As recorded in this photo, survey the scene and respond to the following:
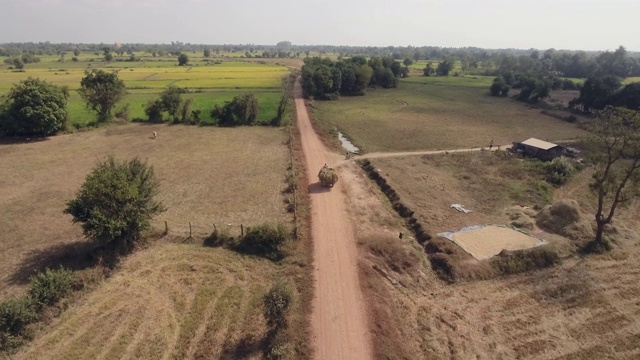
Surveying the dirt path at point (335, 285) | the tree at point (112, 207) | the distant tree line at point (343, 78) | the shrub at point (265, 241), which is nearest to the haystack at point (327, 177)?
the dirt path at point (335, 285)

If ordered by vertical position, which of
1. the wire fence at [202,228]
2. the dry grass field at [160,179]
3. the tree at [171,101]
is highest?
the tree at [171,101]

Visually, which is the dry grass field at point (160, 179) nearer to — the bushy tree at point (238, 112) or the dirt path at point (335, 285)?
the bushy tree at point (238, 112)

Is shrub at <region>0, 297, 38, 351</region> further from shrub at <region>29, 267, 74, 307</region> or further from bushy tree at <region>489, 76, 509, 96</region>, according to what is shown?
bushy tree at <region>489, 76, 509, 96</region>

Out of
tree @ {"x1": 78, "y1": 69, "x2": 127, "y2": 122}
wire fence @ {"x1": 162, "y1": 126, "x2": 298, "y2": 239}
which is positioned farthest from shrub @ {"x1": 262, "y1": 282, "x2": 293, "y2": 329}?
tree @ {"x1": 78, "y1": 69, "x2": 127, "y2": 122}

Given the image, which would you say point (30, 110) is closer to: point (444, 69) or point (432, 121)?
point (432, 121)

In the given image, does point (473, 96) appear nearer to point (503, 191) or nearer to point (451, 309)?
point (503, 191)

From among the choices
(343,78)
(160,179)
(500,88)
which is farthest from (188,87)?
(500,88)
